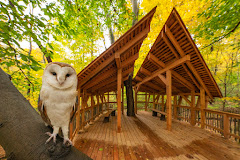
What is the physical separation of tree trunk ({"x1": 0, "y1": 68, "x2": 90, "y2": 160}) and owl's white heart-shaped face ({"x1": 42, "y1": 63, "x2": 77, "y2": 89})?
0.28 m

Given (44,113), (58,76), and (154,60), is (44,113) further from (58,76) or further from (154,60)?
(154,60)

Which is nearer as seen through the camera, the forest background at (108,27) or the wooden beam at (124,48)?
the forest background at (108,27)

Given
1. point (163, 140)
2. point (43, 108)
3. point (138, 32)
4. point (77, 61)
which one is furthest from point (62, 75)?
point (77, 61)

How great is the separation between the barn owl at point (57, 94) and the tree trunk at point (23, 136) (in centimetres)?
14

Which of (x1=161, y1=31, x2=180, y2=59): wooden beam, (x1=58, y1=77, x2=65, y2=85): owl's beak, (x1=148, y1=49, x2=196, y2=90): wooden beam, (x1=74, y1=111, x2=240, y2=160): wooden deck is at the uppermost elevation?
(x1=161, y1=31, x2=180, y2=59): wooden beam

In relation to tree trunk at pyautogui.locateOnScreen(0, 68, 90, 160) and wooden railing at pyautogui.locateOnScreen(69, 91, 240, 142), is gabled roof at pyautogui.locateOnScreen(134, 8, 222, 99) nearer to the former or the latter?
wooden railing at pyautogui.locateOnScreen(69, 91, 240, 142)

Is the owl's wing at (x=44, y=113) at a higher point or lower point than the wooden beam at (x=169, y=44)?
lower

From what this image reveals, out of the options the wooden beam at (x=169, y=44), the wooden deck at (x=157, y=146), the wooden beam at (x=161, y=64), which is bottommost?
the wooden deck at (x=157, y=146)

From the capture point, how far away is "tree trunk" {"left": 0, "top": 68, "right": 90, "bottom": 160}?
0.61 meters

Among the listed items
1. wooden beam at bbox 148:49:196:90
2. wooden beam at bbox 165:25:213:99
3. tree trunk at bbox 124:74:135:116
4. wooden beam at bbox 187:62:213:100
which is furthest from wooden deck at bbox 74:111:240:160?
tree trunk at bbox 124:74:135:116

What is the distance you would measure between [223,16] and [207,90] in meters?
3.41

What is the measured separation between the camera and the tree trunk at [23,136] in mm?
614

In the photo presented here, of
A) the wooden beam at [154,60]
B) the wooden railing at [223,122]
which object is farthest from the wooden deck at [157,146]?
the wooden beam at [154,60]

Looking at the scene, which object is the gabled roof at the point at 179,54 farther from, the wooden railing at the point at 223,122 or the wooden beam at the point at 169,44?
the wooden railing at the point at 223,122
